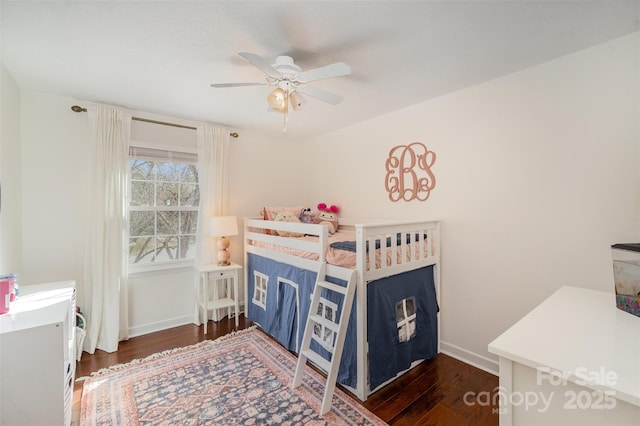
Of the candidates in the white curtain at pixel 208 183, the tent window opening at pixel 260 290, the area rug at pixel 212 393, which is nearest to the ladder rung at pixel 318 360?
the area rug at pixel 212 393

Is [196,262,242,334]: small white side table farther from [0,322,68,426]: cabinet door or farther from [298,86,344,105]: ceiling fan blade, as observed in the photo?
[298,86,344,105]: ceiling fan blade

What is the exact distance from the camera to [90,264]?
2.55 meters

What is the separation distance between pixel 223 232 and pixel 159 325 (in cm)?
125

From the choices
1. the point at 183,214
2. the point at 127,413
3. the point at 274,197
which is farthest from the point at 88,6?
the point at 274,197

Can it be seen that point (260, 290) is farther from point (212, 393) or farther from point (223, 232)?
point (212, 393)

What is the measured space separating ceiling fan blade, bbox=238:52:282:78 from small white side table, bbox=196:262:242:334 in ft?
7.21

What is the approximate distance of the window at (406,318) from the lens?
2.08 meters

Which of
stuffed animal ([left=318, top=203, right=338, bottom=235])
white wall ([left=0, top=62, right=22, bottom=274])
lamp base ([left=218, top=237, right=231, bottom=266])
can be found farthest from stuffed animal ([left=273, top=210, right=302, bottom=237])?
white wall ([left=0, top=62, right=22, bottom=274])

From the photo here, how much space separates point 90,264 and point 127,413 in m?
1.47

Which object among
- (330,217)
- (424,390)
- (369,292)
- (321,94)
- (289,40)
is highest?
(289,40)

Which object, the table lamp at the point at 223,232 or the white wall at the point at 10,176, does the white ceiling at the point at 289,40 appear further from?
the table lamp at the point at 223,232

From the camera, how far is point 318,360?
188 cm

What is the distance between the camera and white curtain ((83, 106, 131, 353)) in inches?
99.9

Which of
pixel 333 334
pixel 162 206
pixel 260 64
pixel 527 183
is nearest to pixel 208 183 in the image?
pixel 162 206
